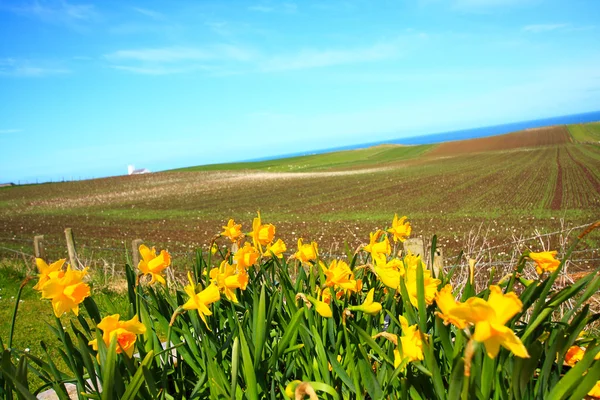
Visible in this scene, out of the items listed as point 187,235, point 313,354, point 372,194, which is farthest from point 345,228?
point 313,354

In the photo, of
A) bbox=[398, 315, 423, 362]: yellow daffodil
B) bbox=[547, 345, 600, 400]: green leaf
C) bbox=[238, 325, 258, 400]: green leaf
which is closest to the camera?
bbox=[547, 345, 600, 400]: green leaf

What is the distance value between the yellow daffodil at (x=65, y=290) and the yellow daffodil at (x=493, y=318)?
116 cm

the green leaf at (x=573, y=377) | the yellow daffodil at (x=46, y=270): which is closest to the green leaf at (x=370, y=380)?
the green leaf at (x=573, y=377)

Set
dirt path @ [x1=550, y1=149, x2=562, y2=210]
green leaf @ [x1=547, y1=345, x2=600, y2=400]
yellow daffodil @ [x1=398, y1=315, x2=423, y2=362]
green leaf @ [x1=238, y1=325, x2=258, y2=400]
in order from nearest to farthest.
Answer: green leaf @ [x1=547, y1=345, x2=600, y2=400]
yellow daffodil @ [x1=398, y1=315, x2=423, y2=362]
green leaf @ [x1=238, y1=325, x2=258, y2=400]
dirt path @ [x1=550, y1=149, x2=562, y2=210]

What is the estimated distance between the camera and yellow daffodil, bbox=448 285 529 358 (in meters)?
0.90

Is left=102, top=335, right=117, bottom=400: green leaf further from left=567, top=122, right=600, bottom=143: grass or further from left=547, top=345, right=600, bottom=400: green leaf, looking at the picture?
left=567, top=122, right=600, bottom=143: grass

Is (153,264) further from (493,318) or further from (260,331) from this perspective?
(493,318)

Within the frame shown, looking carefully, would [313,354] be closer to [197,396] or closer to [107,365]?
[197,396]

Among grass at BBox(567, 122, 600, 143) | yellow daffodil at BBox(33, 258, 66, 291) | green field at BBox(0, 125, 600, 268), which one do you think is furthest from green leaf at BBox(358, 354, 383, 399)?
grass at BBox(567, 122, 600, 143)

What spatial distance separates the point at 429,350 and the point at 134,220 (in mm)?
23572

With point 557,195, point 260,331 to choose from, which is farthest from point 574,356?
point 557,195

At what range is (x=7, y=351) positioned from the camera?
57.1 inches

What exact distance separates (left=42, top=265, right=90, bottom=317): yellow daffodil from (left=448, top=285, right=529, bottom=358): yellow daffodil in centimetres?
116

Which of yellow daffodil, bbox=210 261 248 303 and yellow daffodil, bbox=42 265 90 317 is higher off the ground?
yellow daffodil, bbox=42 265 90 317
